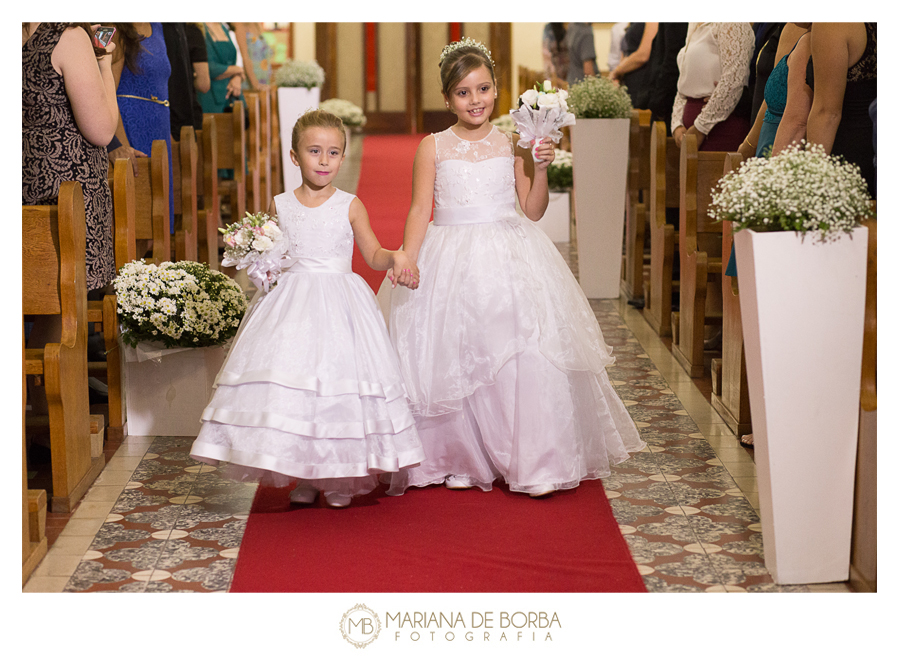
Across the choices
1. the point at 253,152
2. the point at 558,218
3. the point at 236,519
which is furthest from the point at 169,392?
the point at 558,218

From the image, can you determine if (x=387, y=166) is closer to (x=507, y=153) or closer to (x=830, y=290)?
(x=507, y=153)

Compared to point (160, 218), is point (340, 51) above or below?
above

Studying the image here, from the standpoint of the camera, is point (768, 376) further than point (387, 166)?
No

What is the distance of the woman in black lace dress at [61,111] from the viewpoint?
3709 mm

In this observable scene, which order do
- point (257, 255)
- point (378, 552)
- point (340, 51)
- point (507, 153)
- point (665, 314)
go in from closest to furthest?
point (378, 552), point (257, 255), point (507, 153), point (665, 314), point (340, 51)

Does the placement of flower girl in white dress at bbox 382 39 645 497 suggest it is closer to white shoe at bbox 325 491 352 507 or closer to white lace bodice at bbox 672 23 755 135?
white shoe at bbox 325 491 352 507

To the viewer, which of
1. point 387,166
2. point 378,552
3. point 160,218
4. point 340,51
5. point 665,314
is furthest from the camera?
point 340,51

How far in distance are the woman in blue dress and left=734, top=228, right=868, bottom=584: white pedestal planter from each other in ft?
10.7

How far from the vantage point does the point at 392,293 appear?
3711mm

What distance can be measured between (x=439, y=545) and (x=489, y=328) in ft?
2.54

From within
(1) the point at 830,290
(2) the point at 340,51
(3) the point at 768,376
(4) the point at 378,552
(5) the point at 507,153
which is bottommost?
(4) the point at 378,552

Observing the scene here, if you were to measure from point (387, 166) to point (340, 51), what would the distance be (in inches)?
237

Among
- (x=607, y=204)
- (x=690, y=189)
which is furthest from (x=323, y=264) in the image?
(x=607, y=204)
